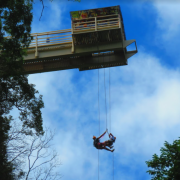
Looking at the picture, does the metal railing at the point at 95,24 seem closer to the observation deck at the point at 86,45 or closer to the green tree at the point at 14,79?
the observation deck at the point at 86,45

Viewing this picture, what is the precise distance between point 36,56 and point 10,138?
15.3 ft

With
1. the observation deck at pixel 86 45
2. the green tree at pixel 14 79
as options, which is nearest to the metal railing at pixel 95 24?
the observation deck at pixel 86 45

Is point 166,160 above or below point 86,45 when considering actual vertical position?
below

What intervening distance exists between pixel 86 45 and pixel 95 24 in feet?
4.18

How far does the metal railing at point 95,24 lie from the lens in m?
15.3

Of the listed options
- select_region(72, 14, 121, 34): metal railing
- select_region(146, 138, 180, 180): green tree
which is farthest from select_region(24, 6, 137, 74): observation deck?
select_region(146, 138, 180, 180): green tree

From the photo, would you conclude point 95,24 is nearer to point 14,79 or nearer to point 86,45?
point 86,45

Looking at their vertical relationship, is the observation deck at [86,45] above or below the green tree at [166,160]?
above

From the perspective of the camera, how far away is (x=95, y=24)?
15258 mm

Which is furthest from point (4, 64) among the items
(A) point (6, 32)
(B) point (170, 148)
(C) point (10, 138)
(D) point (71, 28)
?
(B) point (170, 148)

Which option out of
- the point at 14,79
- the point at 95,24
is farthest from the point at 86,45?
the point at 14,79

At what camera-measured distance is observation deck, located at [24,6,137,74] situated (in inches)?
608

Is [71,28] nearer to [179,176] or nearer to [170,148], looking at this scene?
[170,148]

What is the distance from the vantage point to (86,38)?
51.8 ft
